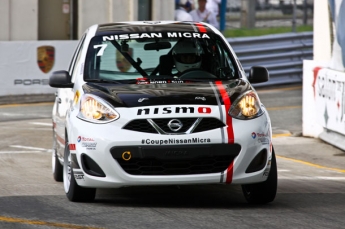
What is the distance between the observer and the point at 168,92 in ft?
27.5

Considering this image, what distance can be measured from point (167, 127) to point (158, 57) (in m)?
1.53

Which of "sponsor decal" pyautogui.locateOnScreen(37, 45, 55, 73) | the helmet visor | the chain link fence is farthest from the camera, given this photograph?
the chain link fence

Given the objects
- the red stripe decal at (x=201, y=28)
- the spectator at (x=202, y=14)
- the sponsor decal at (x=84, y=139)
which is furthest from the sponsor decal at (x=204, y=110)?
the spectator at (x=202, y=14)

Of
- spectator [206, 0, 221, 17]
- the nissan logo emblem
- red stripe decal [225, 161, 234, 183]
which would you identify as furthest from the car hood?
spectator [206, 0, 221, 17]

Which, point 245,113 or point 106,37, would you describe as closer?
point 245,113

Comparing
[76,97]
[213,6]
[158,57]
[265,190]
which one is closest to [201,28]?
[158,57]

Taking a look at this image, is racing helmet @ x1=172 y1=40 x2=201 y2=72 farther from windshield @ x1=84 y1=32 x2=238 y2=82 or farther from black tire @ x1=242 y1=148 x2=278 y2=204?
black tire @ x1=242 y1=148 x2=278 y2=204

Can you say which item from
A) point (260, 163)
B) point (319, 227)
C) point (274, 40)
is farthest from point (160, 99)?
point (274, 40)

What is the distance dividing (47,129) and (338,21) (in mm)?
5190

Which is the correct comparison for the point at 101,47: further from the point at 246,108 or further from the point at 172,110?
the point at 246,108

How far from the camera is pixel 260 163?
8.23 meters

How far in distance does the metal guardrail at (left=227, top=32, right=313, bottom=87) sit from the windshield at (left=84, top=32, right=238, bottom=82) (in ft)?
47.6

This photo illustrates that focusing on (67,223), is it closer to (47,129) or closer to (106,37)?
(106,37)

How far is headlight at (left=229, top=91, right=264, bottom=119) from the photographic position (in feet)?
26.9
